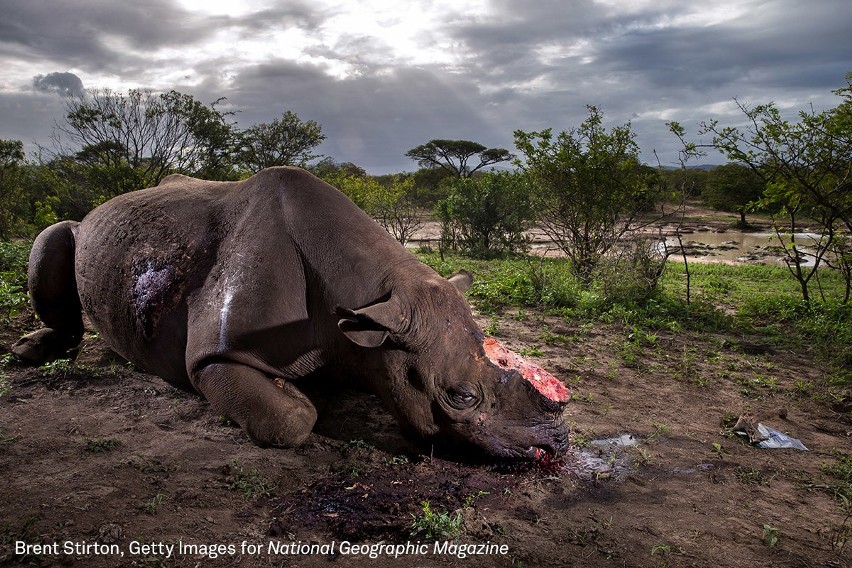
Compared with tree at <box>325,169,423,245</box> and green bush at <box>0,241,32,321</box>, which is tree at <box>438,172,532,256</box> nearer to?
tree at <box>325,169,423,245</box>

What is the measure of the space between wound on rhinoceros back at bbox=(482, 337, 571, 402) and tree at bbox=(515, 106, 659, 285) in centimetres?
786

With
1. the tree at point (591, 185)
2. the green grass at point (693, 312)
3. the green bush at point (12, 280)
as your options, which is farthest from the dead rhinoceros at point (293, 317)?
the tree at point (591, 185)

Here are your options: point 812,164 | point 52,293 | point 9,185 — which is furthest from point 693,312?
point 9,185

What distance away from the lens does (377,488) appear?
381 cm

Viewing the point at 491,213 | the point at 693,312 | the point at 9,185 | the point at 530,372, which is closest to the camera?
the point at 530,372

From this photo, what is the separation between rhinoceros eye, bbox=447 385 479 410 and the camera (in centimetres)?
388

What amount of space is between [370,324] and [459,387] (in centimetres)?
74

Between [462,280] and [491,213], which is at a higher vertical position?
[491,213]

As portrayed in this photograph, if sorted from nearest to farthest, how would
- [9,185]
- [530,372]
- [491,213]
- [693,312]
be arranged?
[530,372], [693,312], [9,185], [491,213]

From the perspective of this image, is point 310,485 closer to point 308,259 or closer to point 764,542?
point 308,259

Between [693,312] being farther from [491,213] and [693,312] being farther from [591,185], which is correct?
[491,213]

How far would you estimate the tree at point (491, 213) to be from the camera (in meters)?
19.0

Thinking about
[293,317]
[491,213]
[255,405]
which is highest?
[491,213]

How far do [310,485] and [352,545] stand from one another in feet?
2.51
